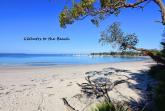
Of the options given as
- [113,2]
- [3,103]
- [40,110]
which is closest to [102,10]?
[113,2]

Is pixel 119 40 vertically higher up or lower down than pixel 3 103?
higher up

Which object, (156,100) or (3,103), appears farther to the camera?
(3,103)

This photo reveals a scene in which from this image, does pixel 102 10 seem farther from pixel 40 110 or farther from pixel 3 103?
pixel 3 103

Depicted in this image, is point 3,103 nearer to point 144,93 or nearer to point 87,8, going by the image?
point 87,8

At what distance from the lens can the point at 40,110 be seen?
8227 mm

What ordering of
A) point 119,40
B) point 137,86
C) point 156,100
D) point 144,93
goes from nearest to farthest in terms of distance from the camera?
point 156,100 → point 119,40 → point 144,93 → point 137,86

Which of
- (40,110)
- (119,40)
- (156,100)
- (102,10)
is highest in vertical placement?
(102,10)

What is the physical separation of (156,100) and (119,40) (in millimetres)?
1981

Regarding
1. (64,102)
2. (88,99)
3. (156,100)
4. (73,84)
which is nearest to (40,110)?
(64,102)

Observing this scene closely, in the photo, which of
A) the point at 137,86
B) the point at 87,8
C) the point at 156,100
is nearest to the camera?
the point at 156,100

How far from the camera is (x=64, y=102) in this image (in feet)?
28.8

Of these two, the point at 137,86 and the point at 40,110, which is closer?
the point at 40,110

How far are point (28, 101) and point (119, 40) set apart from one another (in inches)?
130

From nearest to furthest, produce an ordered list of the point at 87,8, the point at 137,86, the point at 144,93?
the point at 87,8
the point at 144,93
the point at 137,86
